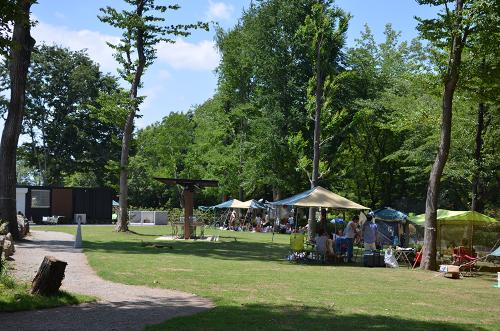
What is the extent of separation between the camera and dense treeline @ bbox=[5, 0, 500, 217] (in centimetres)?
2520

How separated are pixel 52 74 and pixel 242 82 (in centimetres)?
2139

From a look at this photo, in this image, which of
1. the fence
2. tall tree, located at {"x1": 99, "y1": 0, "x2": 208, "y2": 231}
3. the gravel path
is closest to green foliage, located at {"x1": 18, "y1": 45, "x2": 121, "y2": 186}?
the fence

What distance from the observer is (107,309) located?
27.5 feet

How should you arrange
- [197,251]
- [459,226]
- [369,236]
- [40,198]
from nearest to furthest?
[369,236] → [197,251] → [459,226] → [40,198]

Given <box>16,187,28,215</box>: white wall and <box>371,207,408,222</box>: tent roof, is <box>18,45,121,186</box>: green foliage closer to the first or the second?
<box>16,187,28,215</box>: white wall

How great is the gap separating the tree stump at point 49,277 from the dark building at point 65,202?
3518cm

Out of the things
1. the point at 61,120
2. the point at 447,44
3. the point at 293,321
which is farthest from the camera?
the point at 61,120

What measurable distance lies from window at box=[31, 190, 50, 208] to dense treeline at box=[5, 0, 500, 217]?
8350mm

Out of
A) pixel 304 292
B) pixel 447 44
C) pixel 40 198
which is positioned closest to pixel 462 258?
pixel 447 44

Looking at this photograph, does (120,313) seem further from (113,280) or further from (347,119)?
(347,119)

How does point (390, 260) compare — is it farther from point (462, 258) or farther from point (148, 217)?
point (148, 217)

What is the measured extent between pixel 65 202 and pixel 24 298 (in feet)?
125

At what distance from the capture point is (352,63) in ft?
136

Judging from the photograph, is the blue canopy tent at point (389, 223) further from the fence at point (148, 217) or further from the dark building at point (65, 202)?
the dark building at point (65, 202)
